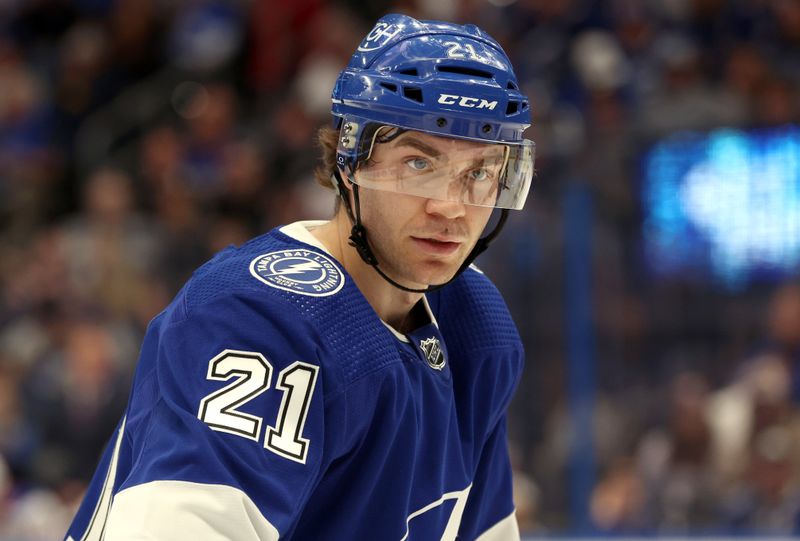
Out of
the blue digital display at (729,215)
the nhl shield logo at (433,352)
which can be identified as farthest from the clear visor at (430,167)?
the blue digital display at (729,215)

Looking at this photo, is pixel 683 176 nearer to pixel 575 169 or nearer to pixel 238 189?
pixel 575 169

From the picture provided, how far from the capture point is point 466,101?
201 centimetres

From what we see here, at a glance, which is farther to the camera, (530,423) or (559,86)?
(559,86)

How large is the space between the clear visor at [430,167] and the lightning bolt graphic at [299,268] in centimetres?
17

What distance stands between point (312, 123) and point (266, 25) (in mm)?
926

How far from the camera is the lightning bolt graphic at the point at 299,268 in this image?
195 centimetres

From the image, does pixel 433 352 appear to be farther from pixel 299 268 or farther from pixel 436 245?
pixel 299 268

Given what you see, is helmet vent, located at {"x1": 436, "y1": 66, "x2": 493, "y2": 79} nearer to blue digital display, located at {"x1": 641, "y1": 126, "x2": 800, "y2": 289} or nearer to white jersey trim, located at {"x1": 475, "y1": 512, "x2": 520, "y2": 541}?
white jersey trim, located at {"x1": 475, "y1": 512, "x2": 520, "y2": 541}

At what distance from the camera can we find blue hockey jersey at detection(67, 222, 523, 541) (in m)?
1.74

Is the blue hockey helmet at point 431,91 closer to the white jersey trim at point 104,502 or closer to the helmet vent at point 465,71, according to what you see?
the helmet vent at point 465,71

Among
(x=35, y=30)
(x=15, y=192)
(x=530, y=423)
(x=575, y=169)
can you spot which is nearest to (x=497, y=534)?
(x=530, y=423)

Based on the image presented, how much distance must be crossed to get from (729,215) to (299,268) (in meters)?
3.08

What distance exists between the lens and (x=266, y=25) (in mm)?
7020

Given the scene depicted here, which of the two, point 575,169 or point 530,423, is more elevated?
point 575,169
